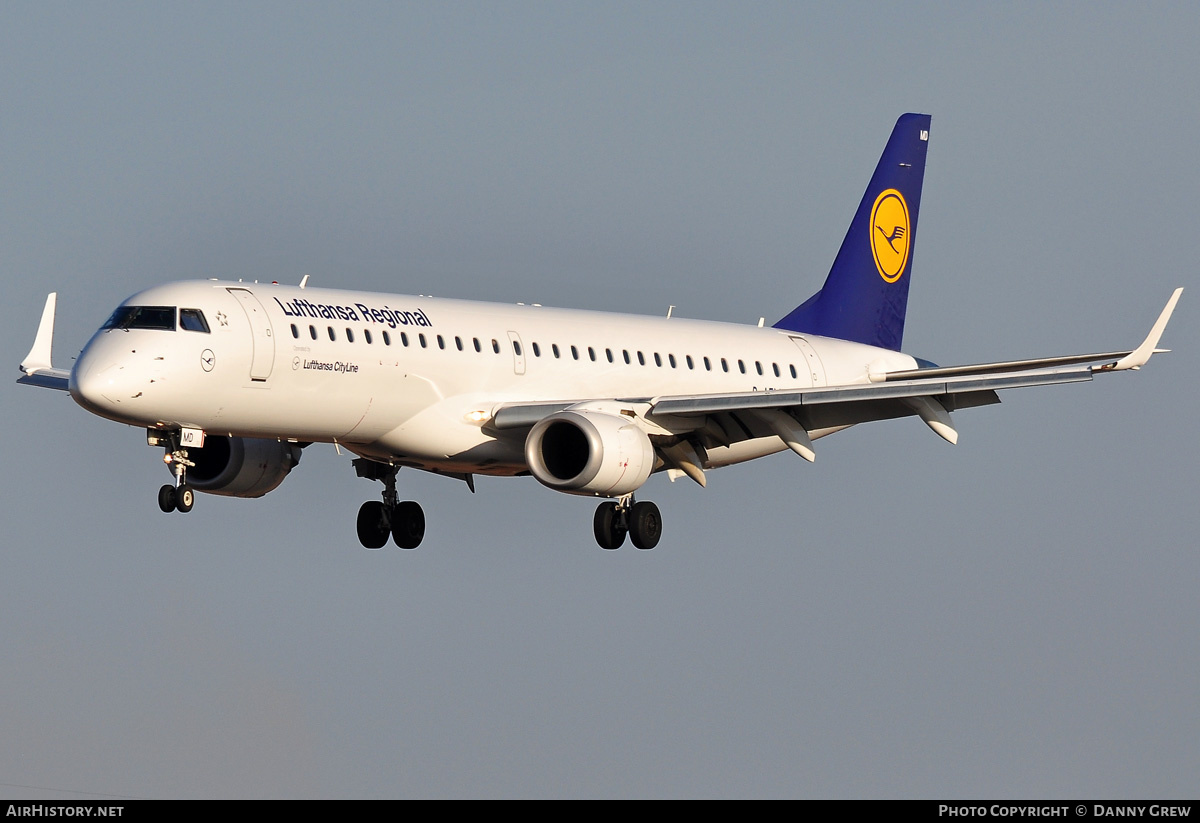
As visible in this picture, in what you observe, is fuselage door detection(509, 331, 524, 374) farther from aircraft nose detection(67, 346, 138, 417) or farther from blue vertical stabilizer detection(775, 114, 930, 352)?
blue vertical stabilizer detection(775, 114, 930, 352)

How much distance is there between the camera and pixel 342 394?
3728 cm

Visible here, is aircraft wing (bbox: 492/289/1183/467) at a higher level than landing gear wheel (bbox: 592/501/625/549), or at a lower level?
higher

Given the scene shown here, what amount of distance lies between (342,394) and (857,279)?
56.5ft

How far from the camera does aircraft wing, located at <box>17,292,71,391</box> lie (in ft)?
135

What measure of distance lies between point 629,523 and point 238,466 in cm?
779

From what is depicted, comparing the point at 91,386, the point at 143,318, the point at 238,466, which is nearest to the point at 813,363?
the point at 238,466

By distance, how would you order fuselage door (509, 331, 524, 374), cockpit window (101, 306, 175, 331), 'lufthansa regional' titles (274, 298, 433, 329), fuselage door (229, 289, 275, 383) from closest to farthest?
cockpit window (101, 306, 175, 331) → fuselage door (229, 289, 275, 383) → 'lufthansa regional' titles (274, 298, 433, 329) → fuselage door (509, 331, 524, 374)

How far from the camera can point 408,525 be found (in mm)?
43406

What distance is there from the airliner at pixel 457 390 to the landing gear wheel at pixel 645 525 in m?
0.04

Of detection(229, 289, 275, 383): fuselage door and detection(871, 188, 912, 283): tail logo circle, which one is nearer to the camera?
detection(229, 289, 275, 383): fuselage door

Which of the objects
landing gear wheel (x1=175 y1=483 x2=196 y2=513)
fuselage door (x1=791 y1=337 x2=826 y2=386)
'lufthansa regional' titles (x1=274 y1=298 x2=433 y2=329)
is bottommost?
landing gear wheel (x1=175 y1=483 x2=196 y2=513)

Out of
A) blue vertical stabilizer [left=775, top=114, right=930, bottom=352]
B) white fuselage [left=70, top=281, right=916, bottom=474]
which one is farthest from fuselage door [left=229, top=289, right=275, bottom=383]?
blue vertical stabilizer [left=775, top=114, right=930, bottom=352]

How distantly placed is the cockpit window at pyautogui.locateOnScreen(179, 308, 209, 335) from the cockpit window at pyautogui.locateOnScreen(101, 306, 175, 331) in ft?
0.50
